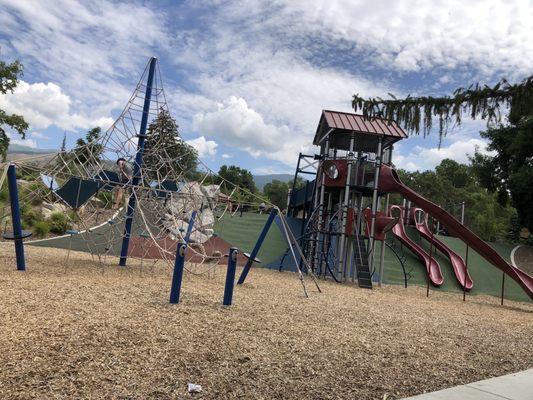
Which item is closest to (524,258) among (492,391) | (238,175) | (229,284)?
(229,284)

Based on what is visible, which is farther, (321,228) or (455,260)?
(455,260)

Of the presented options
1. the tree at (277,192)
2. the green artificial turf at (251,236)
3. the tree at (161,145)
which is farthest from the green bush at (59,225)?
the tree at (277,192)

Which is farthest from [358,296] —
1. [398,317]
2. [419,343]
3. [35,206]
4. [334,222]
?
[35,206]

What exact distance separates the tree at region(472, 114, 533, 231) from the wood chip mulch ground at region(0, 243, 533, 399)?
17994 millimetres

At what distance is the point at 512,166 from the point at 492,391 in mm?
24201

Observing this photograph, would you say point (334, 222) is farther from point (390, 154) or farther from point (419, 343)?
point (419, 343)

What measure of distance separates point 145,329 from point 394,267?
46.7 feet

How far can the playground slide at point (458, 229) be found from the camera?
13.1 metres

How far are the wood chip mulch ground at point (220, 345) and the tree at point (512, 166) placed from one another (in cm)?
1799

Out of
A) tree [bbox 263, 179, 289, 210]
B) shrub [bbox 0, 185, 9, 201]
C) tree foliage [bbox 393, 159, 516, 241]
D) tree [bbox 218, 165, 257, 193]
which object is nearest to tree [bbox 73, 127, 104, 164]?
shrub [bbox 0, 185, 9, 201]

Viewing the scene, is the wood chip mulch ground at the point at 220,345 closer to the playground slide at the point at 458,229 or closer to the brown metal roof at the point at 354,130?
the playground slide at the point at 458,229

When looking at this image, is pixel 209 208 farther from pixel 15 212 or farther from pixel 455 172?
pixel 455 172

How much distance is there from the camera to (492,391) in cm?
449

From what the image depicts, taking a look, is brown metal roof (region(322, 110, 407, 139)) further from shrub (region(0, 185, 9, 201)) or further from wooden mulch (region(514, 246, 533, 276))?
shrub (region(0, 185, 9, 201))
